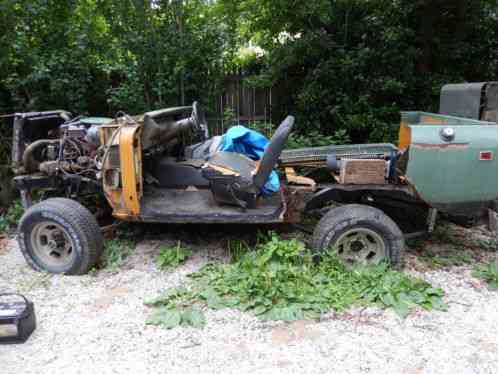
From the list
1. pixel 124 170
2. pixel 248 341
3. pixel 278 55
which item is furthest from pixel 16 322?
pixel 278 55

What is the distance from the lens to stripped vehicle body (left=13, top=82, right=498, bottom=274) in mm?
3781

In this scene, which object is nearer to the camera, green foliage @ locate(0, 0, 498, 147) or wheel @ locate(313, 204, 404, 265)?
Result: wheel @ locate(313, 204, 404, 265)

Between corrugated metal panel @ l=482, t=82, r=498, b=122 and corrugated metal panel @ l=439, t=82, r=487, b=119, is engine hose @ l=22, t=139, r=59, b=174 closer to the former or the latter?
corrugated metal panel @ l=439, t=82, r=487, b=119

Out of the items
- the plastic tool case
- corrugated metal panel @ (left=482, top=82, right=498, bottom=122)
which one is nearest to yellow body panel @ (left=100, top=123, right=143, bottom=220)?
the plastic tool case

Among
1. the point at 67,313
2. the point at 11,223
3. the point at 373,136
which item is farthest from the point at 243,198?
the point at 373,136

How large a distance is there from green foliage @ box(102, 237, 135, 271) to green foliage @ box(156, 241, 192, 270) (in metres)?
0.39

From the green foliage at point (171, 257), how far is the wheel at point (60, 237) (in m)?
0.61

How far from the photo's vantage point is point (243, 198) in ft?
13.8

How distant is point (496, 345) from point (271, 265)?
1826mm

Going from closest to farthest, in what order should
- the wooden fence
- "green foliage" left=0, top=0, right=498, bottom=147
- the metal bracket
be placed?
the metal bracket → "green foliage" left=0, top=0, right=498, bottom=147 → the wooden fence

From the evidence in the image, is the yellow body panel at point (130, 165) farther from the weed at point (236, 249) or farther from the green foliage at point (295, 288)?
the weed at point (236, 249)

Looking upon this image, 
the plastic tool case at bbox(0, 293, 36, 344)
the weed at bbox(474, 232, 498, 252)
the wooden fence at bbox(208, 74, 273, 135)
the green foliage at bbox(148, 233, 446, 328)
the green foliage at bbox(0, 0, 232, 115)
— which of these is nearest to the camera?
the plastic tool case at bbox(0, 293, 36, 344)

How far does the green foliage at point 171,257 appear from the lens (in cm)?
434

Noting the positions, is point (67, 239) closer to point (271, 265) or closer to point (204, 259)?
point (204, 259)
